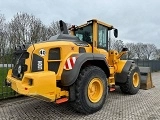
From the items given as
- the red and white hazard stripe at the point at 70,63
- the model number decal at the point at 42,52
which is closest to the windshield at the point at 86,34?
the red and white hazard stripe at the point at 70,63

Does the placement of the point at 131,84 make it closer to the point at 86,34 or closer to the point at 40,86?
the point at 86,34

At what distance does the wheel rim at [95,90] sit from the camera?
19.6ft

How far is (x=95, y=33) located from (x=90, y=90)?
199 centimetres

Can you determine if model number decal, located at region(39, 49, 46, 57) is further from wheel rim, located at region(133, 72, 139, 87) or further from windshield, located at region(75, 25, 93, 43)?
wheel rim, located at region(133, 72, 139, 87)

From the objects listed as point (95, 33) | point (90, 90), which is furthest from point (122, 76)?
point (90, 90)

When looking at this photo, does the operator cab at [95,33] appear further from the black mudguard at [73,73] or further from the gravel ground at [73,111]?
the gravel ground at [73,111]

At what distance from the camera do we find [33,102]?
7.09 metres

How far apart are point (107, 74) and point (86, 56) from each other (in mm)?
1397

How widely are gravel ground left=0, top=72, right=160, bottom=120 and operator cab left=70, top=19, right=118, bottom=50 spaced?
196 cm

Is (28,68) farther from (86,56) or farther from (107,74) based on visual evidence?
(107,74)

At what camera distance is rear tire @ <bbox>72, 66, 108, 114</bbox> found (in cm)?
556

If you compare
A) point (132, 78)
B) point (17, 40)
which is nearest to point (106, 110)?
point (132, 78)

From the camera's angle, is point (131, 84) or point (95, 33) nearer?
point (95, 33)

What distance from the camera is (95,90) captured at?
627cm
